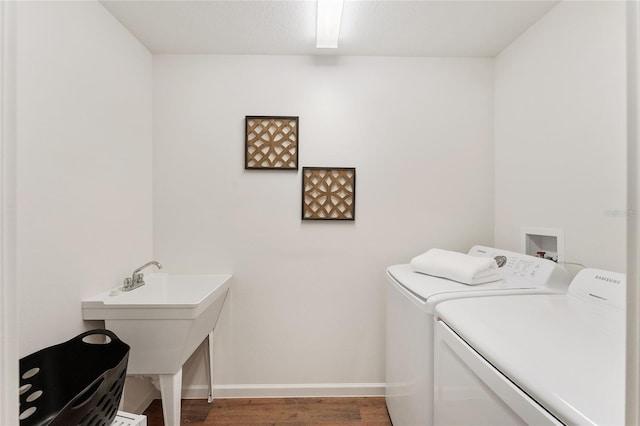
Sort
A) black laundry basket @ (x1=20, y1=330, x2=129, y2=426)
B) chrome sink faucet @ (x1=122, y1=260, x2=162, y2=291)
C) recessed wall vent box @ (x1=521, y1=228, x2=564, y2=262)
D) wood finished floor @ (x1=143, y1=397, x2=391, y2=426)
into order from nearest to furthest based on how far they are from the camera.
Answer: black laundry basket @ (x1=20, y1=330, x2=129, y2=426)
recessed wall vent box @ (x1=521, y1=228, x2=564, y2=262)
chrome sink faucet @ (x1=122, y1=260, x2=162, y2=291)
wood finished floor @ (x1=143, y1=397, x2=391, y2=426)

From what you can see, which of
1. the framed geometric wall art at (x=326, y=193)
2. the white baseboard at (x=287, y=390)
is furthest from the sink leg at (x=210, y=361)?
the framed geometric wall art at (x=326, y=193)

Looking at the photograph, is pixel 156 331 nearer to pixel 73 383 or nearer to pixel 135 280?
pixel 73 383

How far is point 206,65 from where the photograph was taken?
6.52ft

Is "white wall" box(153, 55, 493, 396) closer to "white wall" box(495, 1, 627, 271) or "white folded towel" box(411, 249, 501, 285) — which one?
"white wall" box(495, 1, 627, 271)

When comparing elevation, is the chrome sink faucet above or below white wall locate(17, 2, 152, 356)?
below

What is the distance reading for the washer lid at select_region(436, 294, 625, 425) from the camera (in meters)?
0.56

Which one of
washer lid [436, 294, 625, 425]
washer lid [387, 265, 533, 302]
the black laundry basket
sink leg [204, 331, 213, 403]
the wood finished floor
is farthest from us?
sink leg [204, 331, 213, 403]

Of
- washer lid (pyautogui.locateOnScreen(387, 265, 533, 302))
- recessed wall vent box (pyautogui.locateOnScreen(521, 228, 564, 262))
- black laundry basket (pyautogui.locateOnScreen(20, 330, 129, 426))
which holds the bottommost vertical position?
black laundry basket (pyautogui.locateOnScreen(20, 330, 129, 426))

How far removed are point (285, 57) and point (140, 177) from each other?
129 cm

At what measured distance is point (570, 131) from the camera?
1436 mm

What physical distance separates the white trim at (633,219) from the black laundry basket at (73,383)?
4.39 ft

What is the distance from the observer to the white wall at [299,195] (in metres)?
1.99

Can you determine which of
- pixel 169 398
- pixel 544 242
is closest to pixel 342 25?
pixel 544 242

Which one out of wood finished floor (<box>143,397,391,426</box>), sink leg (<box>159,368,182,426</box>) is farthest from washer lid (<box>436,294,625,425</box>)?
sink leg (<box>159,368,182,426</box>)
